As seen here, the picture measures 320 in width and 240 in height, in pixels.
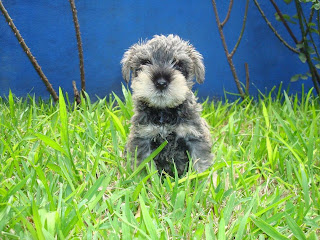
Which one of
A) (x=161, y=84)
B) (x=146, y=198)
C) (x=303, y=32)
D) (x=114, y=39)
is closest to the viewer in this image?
(x=146, y=198)

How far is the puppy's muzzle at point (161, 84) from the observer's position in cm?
273

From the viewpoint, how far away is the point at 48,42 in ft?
17.3

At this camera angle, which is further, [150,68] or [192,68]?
[192,68]

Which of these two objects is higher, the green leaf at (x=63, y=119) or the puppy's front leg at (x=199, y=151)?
the green leaf at (x=63, y=119)

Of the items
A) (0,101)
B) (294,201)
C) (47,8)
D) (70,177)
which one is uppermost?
(47,8)

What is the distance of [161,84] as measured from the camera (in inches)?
107

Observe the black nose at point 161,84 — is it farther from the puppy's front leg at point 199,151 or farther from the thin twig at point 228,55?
the thin twig at point 228,55

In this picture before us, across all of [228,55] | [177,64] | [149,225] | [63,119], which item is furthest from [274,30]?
[149,225]

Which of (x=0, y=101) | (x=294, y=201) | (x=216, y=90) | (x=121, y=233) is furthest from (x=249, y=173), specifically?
(x=0, y=101)

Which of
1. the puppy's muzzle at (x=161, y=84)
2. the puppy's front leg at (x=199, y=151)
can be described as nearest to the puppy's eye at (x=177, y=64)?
the puppy's muzzle at (x=161, y=84)

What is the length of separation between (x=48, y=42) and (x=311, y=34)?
3439 mm

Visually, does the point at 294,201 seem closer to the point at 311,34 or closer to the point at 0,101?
the point at 311,34

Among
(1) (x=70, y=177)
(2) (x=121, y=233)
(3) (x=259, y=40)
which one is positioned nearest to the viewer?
(2) (x=121, y=233)

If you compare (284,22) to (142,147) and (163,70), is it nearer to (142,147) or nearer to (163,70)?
(163,70)
